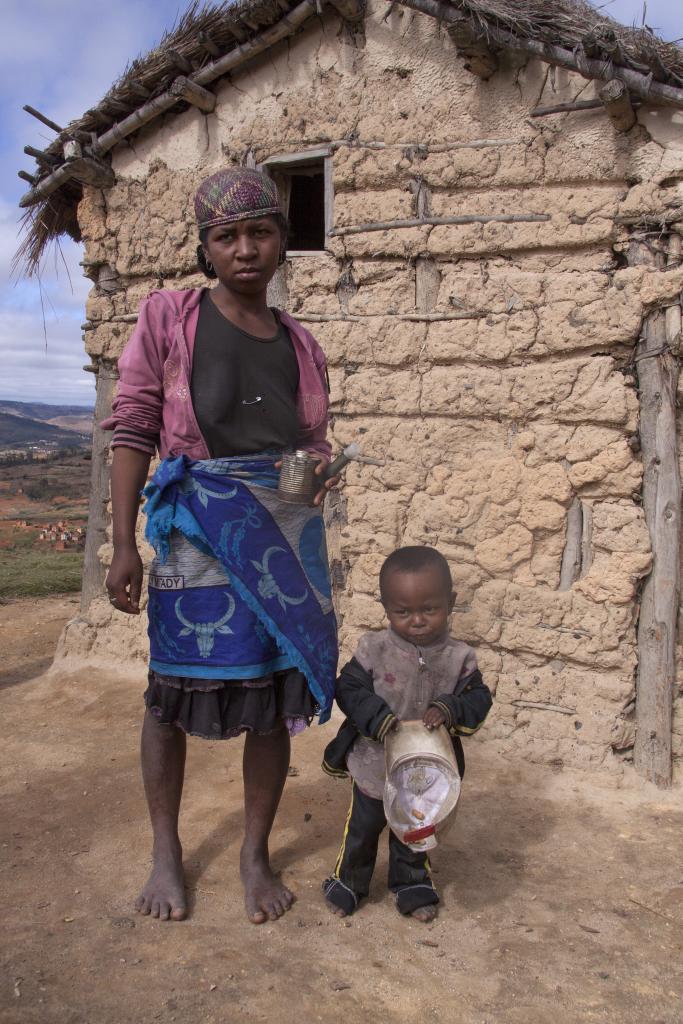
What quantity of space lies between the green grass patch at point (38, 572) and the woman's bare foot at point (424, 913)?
240 inches

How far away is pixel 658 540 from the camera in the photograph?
3.54m

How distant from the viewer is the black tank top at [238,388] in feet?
7.51

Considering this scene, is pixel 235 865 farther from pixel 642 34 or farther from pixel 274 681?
pixel 642 34

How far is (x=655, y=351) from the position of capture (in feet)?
11.5

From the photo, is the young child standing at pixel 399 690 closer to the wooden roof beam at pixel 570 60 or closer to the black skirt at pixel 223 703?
the black skirt at pixel 223 703

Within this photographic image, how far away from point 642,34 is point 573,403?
Result: 4.92 ft

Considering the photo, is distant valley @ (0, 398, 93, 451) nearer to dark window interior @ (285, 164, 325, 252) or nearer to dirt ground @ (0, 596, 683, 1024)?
dark window interior @ (285, 164, 325, 252)

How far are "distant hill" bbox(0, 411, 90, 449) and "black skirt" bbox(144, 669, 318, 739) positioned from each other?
29735 mm

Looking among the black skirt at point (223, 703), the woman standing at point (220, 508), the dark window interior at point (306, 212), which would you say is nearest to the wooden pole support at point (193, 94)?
the dark window interior at point (306, 212)

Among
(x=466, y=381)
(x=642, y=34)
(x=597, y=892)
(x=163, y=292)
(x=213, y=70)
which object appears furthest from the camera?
(x=213, y=70)

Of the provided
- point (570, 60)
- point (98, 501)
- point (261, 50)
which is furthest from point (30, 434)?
point (570, 60)

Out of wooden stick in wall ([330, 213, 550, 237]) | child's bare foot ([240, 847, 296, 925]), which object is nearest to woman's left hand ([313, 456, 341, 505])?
child's bare foot ([240, 847, 296, 925])

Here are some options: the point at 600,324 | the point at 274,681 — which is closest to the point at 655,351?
the point at 600,324

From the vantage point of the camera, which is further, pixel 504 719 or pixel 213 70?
pixel 213 70
